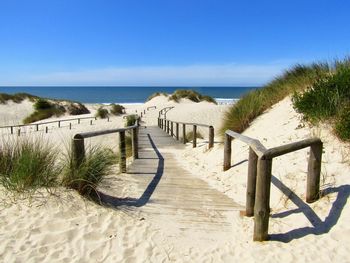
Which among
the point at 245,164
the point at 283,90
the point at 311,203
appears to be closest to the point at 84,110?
the point at 283,90

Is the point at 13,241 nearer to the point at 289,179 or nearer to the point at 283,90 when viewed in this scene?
the point at 289,179

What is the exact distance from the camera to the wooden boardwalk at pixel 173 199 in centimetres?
488

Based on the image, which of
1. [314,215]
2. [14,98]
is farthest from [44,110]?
[314,215]

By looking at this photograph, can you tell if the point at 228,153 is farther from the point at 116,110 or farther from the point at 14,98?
the point at 14,98

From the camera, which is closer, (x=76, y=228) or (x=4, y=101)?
(x=76, y=228)

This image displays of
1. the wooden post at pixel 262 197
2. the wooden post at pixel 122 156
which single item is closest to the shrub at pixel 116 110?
the wooden post at pixel 122 156

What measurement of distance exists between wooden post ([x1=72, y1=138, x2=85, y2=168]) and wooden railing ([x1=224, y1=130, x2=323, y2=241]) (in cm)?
249

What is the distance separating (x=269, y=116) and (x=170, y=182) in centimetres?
402

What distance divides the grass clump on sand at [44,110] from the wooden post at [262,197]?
111 ft

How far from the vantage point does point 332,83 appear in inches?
288

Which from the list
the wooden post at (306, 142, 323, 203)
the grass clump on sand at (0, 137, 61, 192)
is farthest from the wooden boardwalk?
the wooden post at (306, 142, 323, 203)

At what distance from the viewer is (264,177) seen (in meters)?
4.04

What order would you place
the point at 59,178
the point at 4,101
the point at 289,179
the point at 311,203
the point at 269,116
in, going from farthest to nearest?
the point at 4,101 < the point at 269,116 < the point at 289,179 < the point at 59,178 < the point at 311,203

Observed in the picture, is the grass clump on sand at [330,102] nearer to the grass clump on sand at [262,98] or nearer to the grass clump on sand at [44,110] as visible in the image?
the grass clump on sand at [262,98]
